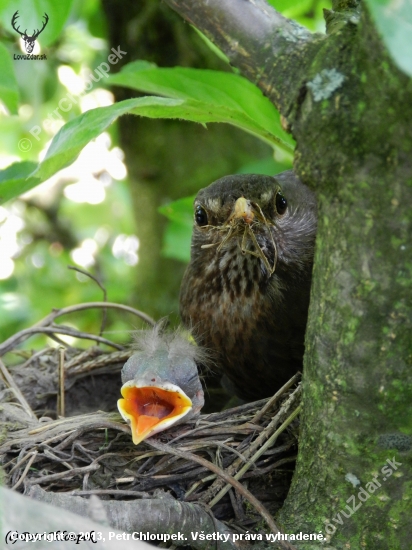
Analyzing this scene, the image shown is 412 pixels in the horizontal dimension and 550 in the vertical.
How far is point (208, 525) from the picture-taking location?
168 centimetres

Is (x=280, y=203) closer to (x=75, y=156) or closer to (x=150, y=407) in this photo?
(x=150, y=407)

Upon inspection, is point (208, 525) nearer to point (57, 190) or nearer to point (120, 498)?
point (120, 498)

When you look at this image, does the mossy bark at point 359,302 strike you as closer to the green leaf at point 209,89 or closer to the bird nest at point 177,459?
the bird nest at point 177,459

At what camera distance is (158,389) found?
2070mm

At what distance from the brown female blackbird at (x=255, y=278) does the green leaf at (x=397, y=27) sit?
1.47 meters

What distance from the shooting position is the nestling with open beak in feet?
6.49

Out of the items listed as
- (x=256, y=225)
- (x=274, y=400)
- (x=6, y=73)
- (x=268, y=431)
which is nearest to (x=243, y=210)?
(x=256, y=225)

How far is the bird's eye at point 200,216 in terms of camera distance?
104 inches

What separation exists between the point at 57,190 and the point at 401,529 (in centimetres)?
388

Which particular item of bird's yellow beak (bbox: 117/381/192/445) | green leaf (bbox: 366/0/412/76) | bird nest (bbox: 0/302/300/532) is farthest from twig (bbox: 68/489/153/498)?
green leaf (bbox: 366/0/412/76)

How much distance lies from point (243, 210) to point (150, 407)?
2.32ft

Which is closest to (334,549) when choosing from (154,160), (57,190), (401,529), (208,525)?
(401,529)

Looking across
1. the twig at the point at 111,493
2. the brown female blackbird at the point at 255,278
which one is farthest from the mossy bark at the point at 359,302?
the brown female blackbird at the point at 255,278

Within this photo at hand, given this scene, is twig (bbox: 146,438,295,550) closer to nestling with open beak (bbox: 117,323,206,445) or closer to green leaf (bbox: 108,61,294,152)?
nestling with open beak (bbox: 117,323,206,445)
